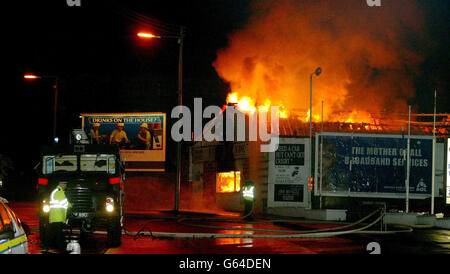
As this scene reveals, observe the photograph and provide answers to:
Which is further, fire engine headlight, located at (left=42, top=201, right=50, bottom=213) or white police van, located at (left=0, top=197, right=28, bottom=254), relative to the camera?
fire engine headlight, located at (left=42, top=201, right=50, bottom=213)

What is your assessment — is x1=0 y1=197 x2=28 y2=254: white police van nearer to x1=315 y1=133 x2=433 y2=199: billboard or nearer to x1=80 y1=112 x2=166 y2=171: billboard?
x1=315 y1=133 x2=433 y2=199: billboard

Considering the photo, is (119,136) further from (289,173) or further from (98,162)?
(98,162)

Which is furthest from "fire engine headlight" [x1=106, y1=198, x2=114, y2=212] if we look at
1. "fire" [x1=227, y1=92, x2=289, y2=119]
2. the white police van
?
"fire" [x1=227, y1=92, x2=289, y2=119]

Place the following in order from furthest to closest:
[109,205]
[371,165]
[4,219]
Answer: [371,165] < [109,205] < [4,219]

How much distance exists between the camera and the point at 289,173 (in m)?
22.6

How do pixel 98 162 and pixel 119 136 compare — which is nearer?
pixel 98 162

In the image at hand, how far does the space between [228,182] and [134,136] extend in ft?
27.4

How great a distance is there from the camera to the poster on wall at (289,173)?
885 inches

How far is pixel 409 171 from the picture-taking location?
20.7 metres

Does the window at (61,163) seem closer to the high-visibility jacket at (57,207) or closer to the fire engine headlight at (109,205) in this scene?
the fire engine headlight at (109,205)

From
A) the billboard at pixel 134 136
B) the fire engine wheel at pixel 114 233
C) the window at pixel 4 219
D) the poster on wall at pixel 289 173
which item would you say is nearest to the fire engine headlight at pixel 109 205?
the fire engine wheel at pixel 114 233

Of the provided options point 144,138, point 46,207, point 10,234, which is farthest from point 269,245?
point 144,138

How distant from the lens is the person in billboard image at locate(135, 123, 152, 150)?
106 ft
